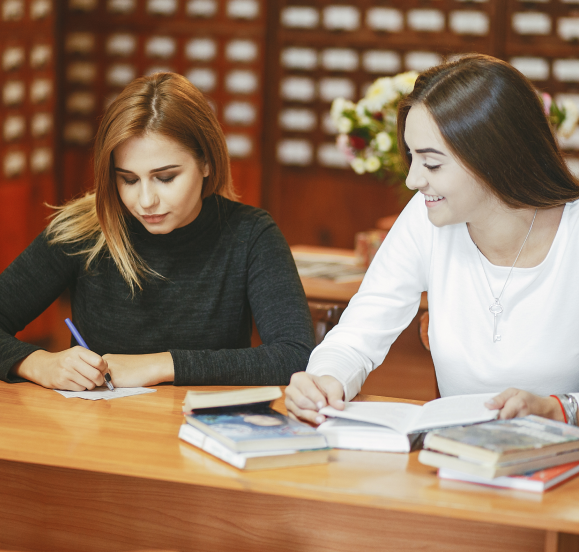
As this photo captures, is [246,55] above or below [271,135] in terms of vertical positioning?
above

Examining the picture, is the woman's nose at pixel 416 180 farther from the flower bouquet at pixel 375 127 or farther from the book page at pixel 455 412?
the flower bouquet at pixel 375 127

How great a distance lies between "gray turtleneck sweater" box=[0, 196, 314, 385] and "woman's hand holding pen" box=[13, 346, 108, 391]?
33cm

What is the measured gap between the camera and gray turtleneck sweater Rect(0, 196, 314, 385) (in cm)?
183

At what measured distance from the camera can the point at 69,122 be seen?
4.80m

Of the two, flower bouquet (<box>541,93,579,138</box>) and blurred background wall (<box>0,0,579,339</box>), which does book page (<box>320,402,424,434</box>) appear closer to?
flower bouquet (<box>541,93,579,138</box>)

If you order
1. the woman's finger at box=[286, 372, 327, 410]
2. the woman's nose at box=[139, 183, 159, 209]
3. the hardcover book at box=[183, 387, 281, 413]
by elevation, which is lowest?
the woman's finger at box=[286, 372, 327, 410]

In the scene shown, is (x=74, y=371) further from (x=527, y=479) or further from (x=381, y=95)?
(x=381, y=95)

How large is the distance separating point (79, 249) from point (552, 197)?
1.10m

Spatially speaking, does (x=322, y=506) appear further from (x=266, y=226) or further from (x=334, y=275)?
(x=334, y=275)

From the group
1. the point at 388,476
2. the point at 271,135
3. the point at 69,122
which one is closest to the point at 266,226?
the point at 388,476

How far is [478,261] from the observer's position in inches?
64.7

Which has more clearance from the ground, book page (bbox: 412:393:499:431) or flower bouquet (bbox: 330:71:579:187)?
flower bouquet (bbox: 330:71:579:187)

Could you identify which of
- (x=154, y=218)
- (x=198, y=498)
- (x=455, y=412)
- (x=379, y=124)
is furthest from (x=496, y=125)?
(x=379, y=124)

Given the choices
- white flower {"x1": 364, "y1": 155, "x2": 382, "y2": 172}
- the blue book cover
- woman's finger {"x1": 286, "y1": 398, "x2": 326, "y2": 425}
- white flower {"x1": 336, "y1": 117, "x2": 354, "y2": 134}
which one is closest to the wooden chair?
white flower {"x1": 364, "y1": 155, "x2": 382, "y2": 172}
